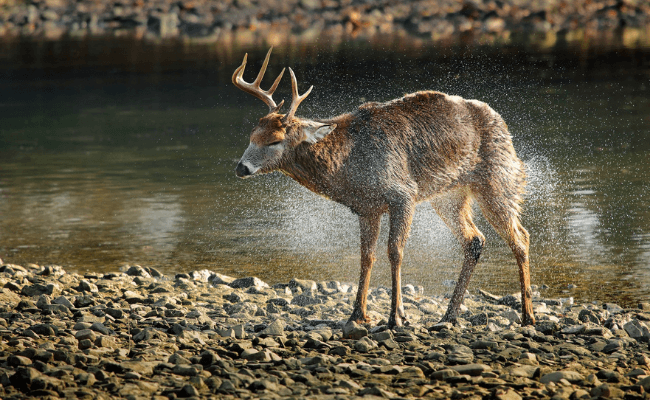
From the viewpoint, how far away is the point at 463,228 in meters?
9.59

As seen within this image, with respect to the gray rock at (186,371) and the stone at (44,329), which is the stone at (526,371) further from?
the stone at (44,329)

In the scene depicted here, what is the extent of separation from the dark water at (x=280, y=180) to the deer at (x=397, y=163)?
161cm

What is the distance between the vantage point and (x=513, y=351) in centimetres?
733

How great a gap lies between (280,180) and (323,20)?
136 feet

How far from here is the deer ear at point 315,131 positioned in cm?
870

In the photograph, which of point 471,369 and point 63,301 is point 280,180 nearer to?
point 63,301

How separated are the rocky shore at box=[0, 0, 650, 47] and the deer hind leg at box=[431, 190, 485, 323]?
123 feet

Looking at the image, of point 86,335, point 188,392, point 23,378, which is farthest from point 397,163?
point 23,378

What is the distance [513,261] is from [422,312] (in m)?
2.60

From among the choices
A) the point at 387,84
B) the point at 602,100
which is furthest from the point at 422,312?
the point at 387,84

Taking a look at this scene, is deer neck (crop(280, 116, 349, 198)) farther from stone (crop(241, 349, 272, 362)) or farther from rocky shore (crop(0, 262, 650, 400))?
stone (crop(241, 349, 272, 362))

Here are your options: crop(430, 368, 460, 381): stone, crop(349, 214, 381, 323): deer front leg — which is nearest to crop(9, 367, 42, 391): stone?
crop(430, 368, 460, 381): stone

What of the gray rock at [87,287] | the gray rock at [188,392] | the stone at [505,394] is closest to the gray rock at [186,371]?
the gray rock at [188,392]

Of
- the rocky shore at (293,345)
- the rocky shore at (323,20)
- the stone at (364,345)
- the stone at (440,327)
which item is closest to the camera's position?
the rocky shore at (293,345)
